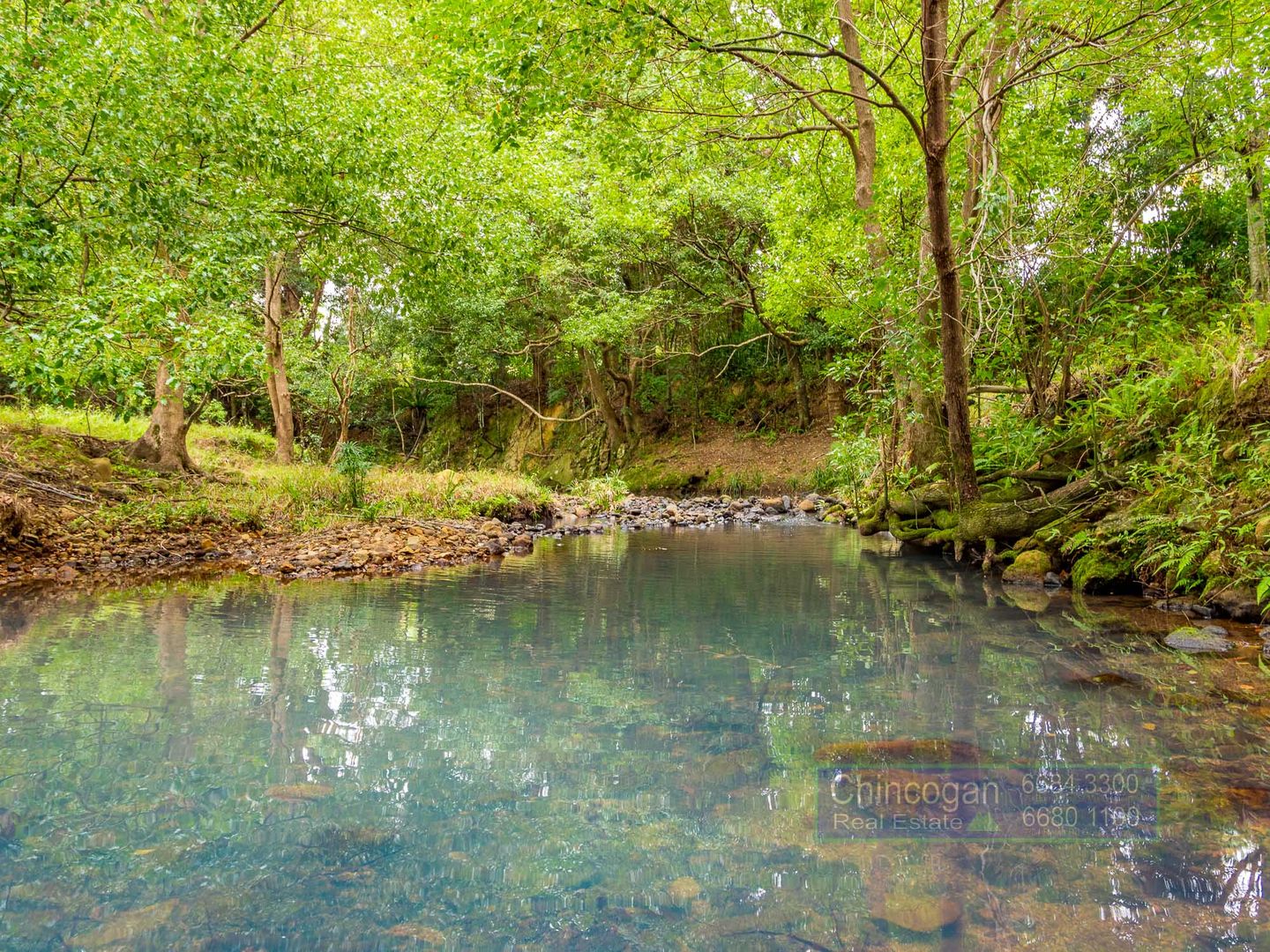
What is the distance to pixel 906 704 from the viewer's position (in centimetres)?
307

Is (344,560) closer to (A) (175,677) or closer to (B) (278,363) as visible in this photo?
(A) (175,677)

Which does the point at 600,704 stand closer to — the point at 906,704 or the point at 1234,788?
the point at 906,704

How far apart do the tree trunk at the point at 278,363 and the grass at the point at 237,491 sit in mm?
1216

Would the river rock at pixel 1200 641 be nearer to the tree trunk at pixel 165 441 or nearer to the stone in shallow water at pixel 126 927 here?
the stone in shallow water at pixel 126 927

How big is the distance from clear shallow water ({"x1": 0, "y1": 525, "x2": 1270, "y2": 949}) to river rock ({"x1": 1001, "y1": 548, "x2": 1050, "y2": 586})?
1946 mm

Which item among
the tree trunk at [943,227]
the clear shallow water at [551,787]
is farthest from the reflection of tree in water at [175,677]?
the tree trunk at [943,227]

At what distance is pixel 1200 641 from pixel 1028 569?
2551 mm

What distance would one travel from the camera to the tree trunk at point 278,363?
1370 cm

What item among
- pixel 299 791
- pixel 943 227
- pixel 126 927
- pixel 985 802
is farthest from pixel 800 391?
pixel 126 927

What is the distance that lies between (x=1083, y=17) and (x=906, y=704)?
7.07 metres

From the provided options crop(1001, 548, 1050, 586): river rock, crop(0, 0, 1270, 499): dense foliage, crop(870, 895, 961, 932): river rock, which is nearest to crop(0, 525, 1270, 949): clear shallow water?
crop(870, 895, 961, 932): river rock

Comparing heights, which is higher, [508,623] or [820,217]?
[820,217]

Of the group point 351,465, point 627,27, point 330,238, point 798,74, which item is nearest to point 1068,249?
point 627,27

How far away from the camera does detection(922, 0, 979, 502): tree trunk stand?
18.4 feet
